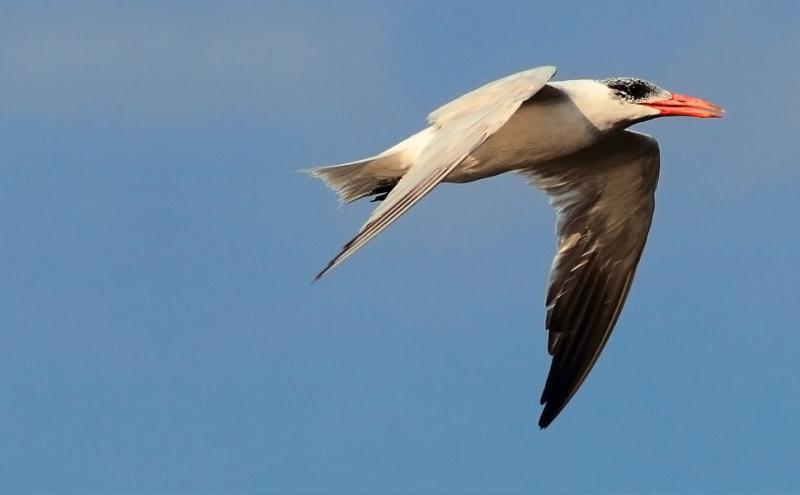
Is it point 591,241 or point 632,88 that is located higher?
point 632,88

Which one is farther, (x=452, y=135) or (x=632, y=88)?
(x=632, y=88)

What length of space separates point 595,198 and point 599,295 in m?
0.78

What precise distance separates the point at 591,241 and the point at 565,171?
2.03 feet

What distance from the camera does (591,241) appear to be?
12.7 m

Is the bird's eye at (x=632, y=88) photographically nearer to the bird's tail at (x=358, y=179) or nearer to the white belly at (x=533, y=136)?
the white belly at (x=533, y=136)

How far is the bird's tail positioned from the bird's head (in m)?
1.69

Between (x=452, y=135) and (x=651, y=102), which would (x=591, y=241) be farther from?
(x=452, y=135)

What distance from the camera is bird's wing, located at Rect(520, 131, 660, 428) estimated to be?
12227 millimetres

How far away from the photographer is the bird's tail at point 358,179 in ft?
36.5

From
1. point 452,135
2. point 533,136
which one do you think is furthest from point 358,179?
point 452,135

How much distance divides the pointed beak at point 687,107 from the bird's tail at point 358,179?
1.98 meters

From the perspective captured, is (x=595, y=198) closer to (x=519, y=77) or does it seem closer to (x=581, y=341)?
(x=581, y=341)

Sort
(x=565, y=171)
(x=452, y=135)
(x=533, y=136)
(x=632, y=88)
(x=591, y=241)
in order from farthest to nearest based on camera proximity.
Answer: (x=591, y=241), (x=565, y=171), (x=632, y=88), (x=533, y=136), (x=452, y=135)

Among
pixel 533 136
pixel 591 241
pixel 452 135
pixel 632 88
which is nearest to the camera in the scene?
pixel 452 135
